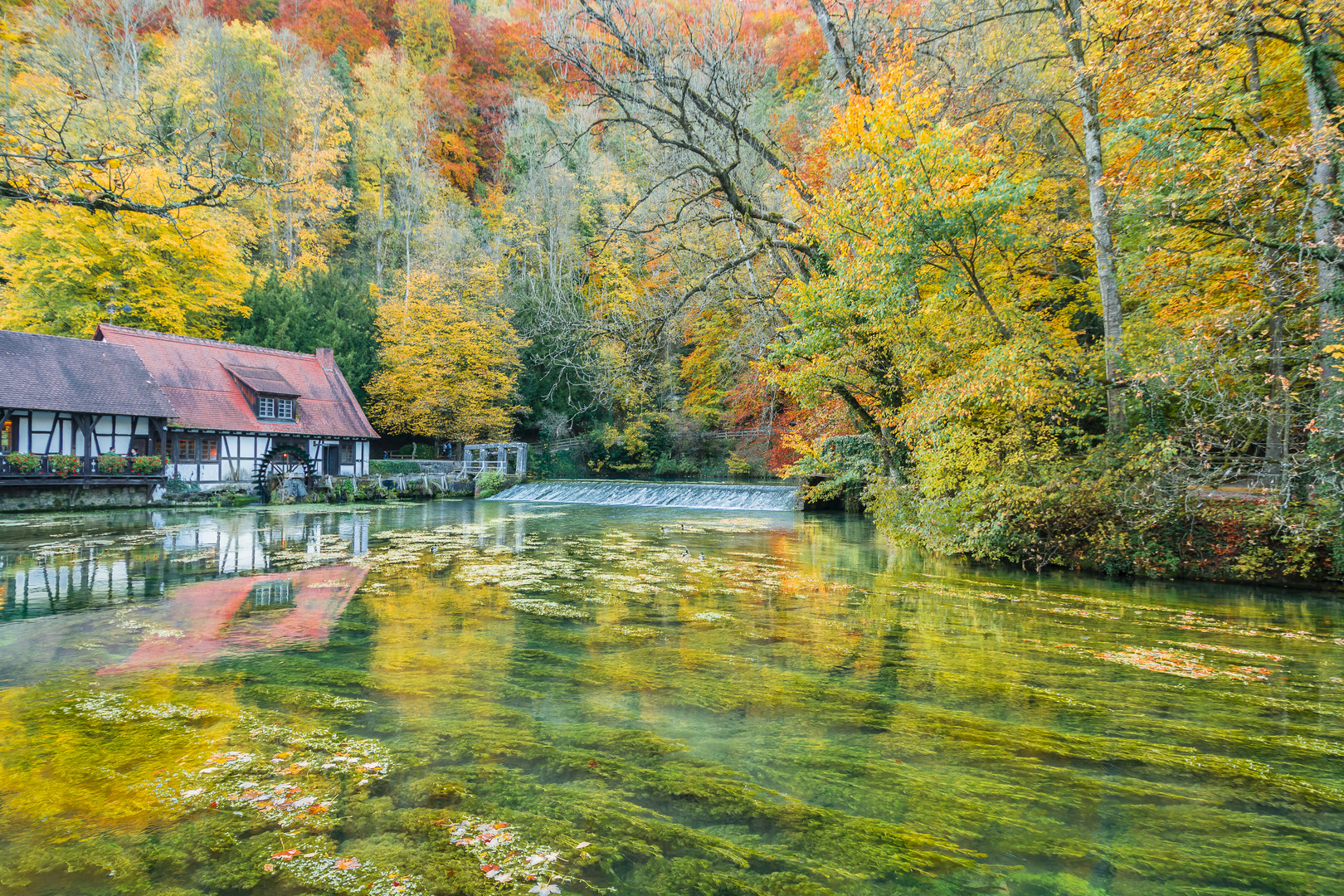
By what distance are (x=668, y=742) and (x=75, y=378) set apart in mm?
23392

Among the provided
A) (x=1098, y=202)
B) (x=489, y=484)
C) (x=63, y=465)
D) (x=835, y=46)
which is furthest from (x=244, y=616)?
(x=489, y=484)

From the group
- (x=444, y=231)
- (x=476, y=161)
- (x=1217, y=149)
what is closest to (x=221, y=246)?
(x=444, y=231)

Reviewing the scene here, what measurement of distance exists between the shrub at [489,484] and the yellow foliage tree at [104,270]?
1119 centimetres

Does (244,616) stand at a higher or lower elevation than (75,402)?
lower

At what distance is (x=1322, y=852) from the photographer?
2205mm

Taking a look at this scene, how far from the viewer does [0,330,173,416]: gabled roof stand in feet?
56.1

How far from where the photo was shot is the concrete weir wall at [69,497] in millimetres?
16469

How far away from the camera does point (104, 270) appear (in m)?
21.9

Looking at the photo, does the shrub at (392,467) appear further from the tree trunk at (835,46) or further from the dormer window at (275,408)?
the tree trunk at (835,46)

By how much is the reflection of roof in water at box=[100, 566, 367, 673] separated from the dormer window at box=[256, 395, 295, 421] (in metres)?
18.1

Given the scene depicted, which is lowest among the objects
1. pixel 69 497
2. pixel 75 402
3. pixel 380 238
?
pixel 69 497

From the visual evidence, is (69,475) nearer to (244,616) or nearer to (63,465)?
(63,465)

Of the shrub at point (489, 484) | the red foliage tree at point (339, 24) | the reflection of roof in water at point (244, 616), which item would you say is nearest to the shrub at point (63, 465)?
the shrub at point (489, 484)

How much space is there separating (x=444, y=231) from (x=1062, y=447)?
30715mm
